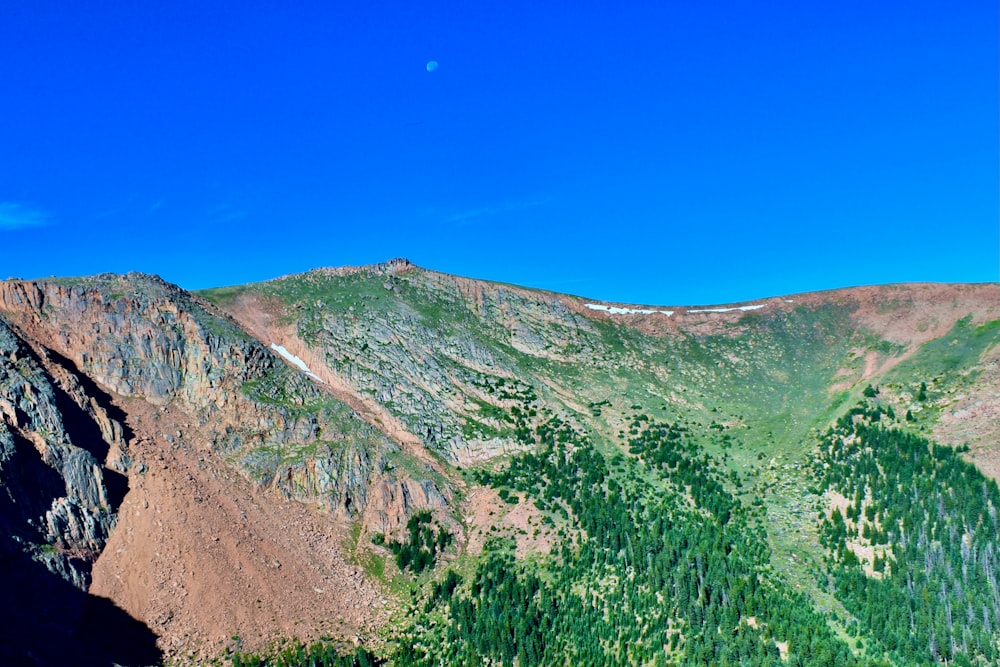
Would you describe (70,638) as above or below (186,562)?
below

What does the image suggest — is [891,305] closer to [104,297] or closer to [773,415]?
[773,415]

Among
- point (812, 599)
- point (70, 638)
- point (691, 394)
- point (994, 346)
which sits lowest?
point (70, 638)

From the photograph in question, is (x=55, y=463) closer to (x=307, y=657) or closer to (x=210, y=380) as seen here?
(x=210, y=380)

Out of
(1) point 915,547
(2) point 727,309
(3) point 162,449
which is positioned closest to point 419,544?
(3) point 162,449

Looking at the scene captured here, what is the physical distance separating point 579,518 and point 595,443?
15052mm

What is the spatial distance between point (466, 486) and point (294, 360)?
31044 millimetres

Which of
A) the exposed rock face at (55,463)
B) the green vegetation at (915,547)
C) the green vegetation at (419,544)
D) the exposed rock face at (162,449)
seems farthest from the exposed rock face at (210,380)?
the green vegetation at (915,547)

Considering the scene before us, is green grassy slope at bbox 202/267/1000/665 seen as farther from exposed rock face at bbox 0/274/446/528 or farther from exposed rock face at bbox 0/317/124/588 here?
exposed rock face at bbox 0/317/124/588

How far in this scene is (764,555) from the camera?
74.7 meters

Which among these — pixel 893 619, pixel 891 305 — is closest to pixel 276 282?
pixel 893 619

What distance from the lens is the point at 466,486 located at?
87188 millimetres

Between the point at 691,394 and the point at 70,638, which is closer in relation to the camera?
the point at 70,638

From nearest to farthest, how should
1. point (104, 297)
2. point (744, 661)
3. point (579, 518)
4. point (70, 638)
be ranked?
point (70, 638)
point (744, 661)
point (579, 518)
point (104, 297)

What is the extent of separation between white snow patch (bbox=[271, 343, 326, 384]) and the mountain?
1.88ft
